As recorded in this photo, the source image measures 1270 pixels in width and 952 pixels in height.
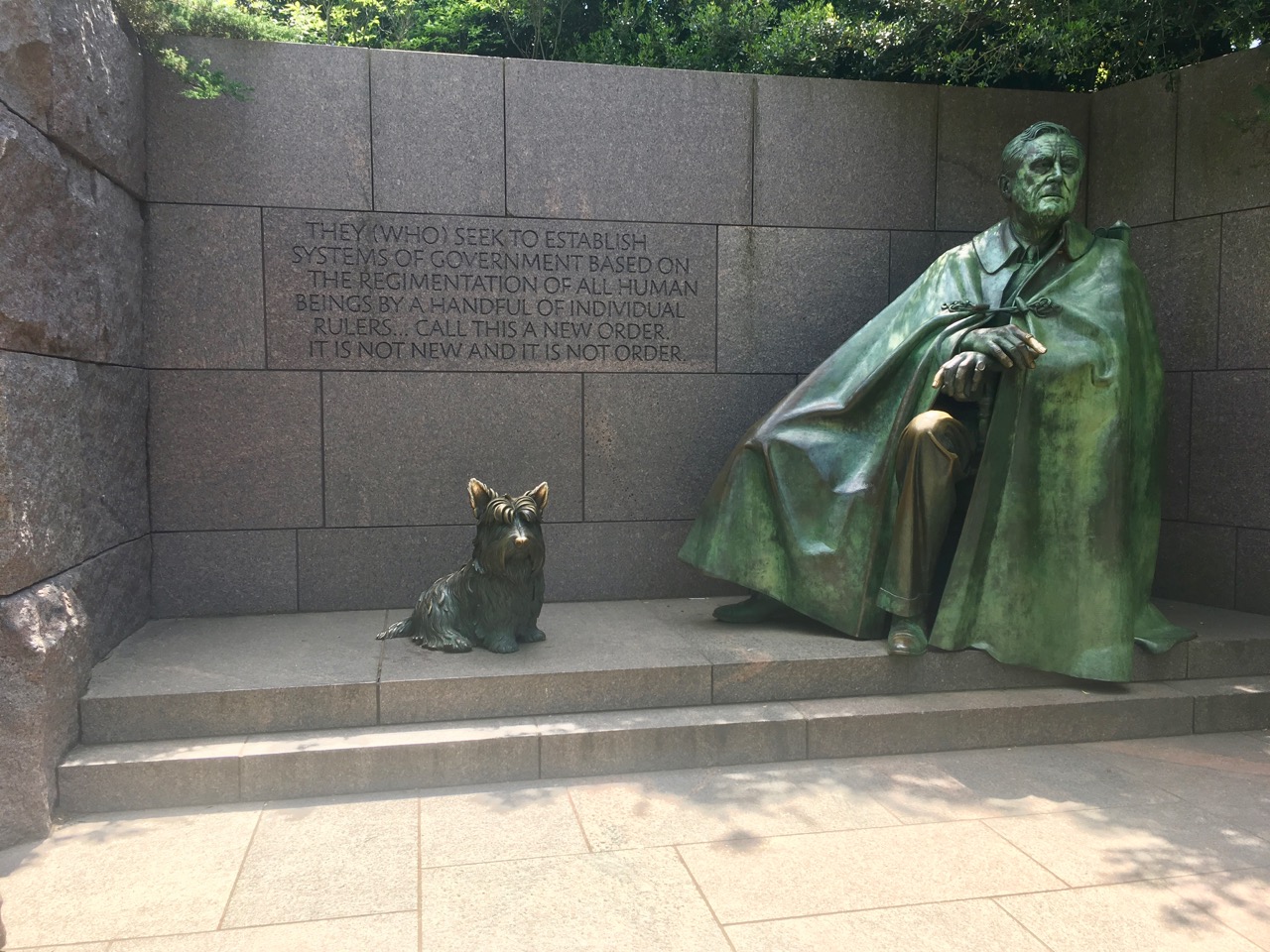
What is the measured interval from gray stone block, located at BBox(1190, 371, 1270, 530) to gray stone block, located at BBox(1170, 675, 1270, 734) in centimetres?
139

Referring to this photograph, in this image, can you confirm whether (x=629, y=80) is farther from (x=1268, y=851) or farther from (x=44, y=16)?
(x=1268, y=851)

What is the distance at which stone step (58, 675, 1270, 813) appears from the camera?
409cm

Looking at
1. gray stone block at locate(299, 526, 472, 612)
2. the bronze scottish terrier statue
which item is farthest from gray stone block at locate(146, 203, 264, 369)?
the bronze scottish terrier statue

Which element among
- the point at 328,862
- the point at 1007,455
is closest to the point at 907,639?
the point at 1007,455

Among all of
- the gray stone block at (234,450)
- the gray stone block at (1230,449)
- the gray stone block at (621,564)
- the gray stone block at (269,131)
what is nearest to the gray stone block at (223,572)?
the gray stone block at (234,450)

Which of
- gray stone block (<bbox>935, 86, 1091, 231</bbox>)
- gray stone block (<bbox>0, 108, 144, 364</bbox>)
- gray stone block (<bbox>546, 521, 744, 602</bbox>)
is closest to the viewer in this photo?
gray stone block (<bbox>0, 108, 144, 364</bbox>)

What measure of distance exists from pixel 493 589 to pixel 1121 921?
9.71ft

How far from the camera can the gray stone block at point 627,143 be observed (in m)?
6.24

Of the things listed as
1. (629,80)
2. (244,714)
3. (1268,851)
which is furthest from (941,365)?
(244,714)

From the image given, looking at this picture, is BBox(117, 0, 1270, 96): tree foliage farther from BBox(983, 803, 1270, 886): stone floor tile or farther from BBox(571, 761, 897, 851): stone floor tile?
BBox(983, 803, 1270, 886): stone floor tile

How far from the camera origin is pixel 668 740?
4.48 m

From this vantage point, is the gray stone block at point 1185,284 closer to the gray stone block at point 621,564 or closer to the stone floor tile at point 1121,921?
the gray stone block at point 621,564

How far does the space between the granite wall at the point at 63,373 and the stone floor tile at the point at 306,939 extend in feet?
3.73

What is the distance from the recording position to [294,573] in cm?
606
